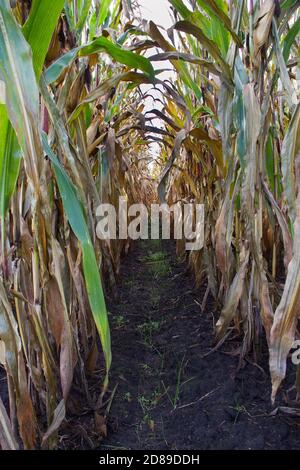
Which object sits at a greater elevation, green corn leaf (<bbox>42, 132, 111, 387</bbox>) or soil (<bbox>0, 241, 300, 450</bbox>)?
green corn leaf (<bbox>42, 132, 111, 387</bbox>)

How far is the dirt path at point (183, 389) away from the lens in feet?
2.85

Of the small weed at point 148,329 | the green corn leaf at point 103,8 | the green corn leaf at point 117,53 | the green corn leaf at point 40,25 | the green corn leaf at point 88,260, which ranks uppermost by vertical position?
the green corn leaf at point 103,8

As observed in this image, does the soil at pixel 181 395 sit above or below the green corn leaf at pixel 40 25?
below

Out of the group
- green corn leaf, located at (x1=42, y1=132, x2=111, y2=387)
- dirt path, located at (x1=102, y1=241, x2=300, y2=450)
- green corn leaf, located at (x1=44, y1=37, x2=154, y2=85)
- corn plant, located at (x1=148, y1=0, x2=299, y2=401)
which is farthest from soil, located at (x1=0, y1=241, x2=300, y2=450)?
green corn leaf, located at (x1=44, y1=37, x2=154, y2=85)

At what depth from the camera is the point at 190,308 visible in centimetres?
163

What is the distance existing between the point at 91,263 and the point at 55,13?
0.36 m

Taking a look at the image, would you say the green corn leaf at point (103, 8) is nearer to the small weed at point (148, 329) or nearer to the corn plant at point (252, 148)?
the corn plant at point (252, 148)

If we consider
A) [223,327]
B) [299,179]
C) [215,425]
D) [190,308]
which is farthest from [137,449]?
[190,308]

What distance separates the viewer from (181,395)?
3.49 ft

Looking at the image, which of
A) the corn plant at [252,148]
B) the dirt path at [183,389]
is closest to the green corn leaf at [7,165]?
the corn plant at [252,148]

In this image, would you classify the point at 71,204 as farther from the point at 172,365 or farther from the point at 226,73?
the point at 172,365

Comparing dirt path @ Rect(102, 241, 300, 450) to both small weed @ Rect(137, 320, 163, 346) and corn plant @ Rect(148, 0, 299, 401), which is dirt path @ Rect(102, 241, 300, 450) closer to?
small weed @ Rect(137, 320, 163, 346)

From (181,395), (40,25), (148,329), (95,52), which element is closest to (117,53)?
(95,52)

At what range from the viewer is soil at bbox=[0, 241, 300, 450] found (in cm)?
86
